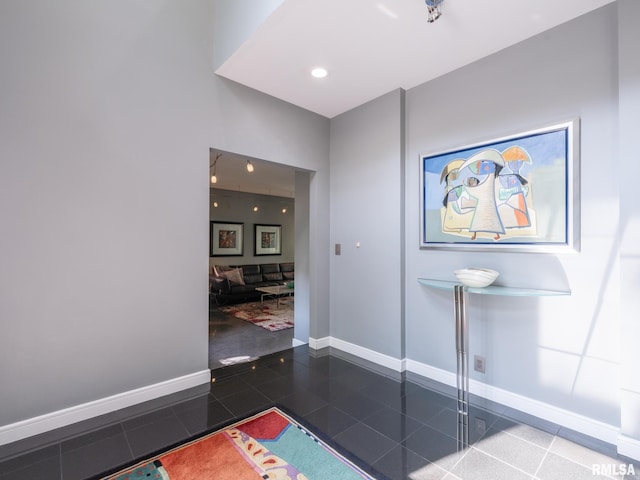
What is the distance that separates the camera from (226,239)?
7844mm

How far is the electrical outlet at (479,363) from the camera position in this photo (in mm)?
2563

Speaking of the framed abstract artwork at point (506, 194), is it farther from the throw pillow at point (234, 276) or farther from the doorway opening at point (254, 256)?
the throw pillow at point (234, 276)

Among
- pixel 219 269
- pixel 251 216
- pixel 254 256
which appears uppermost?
pixel 251 216

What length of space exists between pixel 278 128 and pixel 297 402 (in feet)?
8.76

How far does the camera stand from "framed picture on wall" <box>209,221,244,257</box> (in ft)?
24.9

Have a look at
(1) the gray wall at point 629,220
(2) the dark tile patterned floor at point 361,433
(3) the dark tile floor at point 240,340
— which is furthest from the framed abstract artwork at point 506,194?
(3) the dark tile floor at point 240,340

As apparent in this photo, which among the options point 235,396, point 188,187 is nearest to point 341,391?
point 235,396

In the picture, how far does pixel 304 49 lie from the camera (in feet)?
8.09

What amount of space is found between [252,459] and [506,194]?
8.35 feet

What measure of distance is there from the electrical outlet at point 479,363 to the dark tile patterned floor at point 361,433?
0.95 ft

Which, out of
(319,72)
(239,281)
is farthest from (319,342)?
(239,281)

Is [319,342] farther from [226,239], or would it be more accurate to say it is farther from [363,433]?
[226,239]

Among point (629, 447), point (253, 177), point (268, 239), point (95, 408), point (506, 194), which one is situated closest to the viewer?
point (629, 447)

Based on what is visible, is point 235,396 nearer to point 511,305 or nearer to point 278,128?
point 511,305
